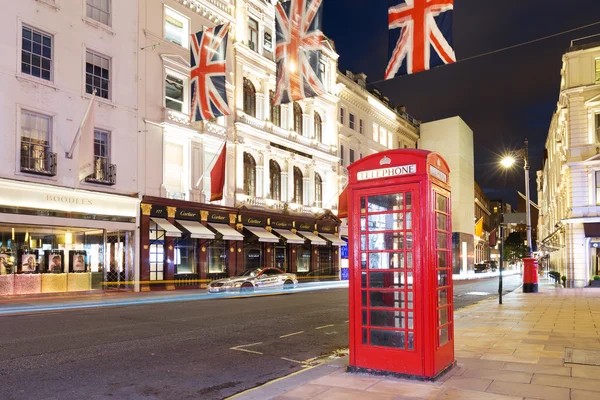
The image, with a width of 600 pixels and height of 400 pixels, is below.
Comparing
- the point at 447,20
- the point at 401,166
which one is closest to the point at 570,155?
the point at 447,20

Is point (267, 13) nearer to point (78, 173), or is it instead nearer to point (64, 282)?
point (78, 173)

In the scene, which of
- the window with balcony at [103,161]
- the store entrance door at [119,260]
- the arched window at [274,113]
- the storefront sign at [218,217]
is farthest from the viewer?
the arched window at [274,113]

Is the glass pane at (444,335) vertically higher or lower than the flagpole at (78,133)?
lower

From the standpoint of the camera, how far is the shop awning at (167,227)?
1075 inches

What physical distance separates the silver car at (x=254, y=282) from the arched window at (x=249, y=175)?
26.3 feet

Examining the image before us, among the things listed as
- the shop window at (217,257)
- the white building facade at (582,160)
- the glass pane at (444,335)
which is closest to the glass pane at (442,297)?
the glass pane at (444,335)

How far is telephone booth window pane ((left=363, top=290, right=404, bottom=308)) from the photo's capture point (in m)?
7.03

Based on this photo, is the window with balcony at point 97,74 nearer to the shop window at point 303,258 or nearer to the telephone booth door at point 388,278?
the shop window at point 303,258

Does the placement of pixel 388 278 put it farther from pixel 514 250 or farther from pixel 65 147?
pixel 514 250

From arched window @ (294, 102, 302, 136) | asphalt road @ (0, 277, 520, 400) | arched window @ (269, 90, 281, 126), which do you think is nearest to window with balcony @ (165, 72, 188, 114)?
arched window @ (269, 90, 281, 126)

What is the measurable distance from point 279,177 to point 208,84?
582 inches

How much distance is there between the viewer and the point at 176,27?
30.6 m

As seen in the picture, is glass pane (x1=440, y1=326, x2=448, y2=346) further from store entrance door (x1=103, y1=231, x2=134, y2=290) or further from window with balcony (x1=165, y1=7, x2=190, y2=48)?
window with balcony (x1=165, y1=7, x2=190, y2=48)

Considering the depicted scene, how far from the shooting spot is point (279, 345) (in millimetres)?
10547
